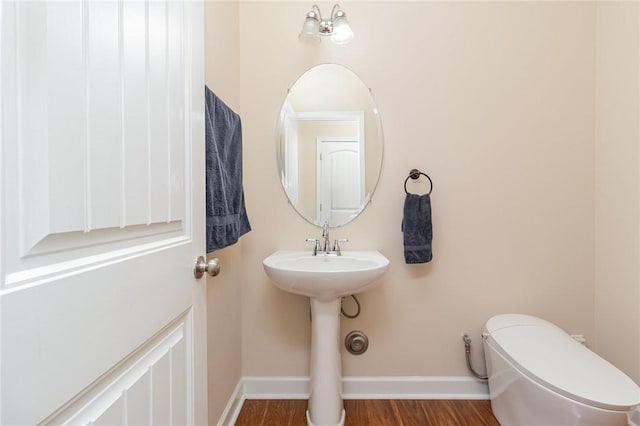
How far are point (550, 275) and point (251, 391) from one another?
175 cm

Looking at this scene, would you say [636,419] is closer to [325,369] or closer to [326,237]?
[325,369]

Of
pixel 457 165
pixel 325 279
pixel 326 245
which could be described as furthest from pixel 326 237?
pixel 457 165

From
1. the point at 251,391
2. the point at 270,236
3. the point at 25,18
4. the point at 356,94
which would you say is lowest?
the point at 251,391

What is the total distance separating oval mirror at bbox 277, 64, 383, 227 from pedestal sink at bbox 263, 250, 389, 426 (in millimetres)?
251

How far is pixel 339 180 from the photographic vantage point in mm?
1752

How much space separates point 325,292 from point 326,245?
1.22 ft

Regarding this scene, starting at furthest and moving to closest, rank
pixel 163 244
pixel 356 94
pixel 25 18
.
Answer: pixel 356 94 → pixel 163 244 → pixel 25 18

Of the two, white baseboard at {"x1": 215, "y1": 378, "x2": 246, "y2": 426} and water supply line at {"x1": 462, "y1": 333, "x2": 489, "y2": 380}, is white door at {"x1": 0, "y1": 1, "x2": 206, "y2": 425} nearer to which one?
white baseboard at {"x1": 215, "y1": 378, "x2": 246, "y2": 426}

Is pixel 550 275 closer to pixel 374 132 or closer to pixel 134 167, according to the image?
pixel 374 132

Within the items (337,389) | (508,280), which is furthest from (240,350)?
(508,280)

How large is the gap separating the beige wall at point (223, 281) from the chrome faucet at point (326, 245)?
16.6 inches

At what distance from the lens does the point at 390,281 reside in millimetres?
1744

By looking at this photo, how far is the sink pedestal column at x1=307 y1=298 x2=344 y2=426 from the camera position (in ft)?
4.74

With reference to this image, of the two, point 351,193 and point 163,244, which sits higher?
point 351,193
